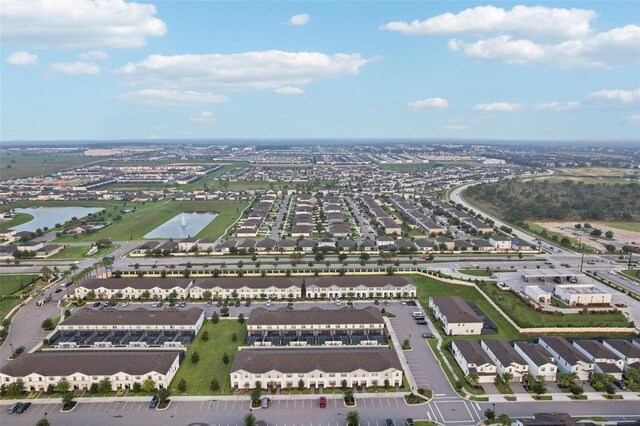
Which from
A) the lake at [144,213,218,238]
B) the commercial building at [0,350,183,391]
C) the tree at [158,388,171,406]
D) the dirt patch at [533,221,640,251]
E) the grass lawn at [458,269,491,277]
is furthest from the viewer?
the lake at [144,213,218,238]

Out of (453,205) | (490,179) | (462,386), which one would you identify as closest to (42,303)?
(462,386)

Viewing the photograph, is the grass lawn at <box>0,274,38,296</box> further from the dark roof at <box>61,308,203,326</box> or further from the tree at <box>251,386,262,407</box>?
the tree at <box>251,386,262,407</box>

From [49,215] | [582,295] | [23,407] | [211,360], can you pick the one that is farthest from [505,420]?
[49,215]

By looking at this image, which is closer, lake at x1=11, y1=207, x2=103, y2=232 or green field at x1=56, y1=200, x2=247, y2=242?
green field at x1=56, y1=200, x2=247, y2=242

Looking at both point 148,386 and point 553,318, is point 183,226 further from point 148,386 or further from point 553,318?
point 553,318

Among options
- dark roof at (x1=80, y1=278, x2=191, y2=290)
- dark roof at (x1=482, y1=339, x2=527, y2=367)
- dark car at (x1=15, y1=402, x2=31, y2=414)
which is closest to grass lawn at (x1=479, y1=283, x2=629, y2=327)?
dark roof at (x1=482, y1=339, x2=527, y2=367)

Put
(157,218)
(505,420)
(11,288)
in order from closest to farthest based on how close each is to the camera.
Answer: (505,420) → (11,288) → (157,218)

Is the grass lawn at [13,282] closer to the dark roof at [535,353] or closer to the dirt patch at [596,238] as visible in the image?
the dark roof at [535,353]
